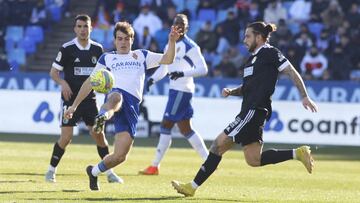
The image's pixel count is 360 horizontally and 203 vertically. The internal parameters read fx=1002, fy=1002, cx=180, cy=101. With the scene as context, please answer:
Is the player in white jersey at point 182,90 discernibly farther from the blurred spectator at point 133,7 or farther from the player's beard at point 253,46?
the blurred spectator at point 133,7

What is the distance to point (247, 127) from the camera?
12.4 m

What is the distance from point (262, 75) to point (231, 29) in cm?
1867

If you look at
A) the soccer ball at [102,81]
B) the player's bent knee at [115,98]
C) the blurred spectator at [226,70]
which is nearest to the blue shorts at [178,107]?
the player's bent knee at [115,98]

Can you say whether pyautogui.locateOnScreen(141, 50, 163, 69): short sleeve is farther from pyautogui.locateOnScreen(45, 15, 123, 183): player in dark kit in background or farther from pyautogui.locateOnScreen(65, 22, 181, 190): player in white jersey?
pyautogui.locateOnScreen(45, 15, 123, 183): player in dark kit in background

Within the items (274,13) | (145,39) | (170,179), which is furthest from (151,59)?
(274,13)

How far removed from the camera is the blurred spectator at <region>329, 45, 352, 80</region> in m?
28.6

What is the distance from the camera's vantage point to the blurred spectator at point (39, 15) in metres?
34.2

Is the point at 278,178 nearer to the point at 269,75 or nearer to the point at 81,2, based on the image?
the point at 269,75

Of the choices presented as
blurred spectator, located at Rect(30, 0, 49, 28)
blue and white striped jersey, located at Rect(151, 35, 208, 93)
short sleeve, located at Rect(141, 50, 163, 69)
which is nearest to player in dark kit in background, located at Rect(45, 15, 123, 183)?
short sleeve, located at Rect(141, 50, 163, 69)

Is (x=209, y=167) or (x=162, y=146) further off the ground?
(x=209, y=167)

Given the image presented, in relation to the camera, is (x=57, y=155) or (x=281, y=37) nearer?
(x=57, y=155)

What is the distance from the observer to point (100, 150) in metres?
15.2

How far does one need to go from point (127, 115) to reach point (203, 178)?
1.35 metres

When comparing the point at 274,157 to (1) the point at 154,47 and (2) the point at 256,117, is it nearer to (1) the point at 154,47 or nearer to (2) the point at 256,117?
(2) the point at 256,117
